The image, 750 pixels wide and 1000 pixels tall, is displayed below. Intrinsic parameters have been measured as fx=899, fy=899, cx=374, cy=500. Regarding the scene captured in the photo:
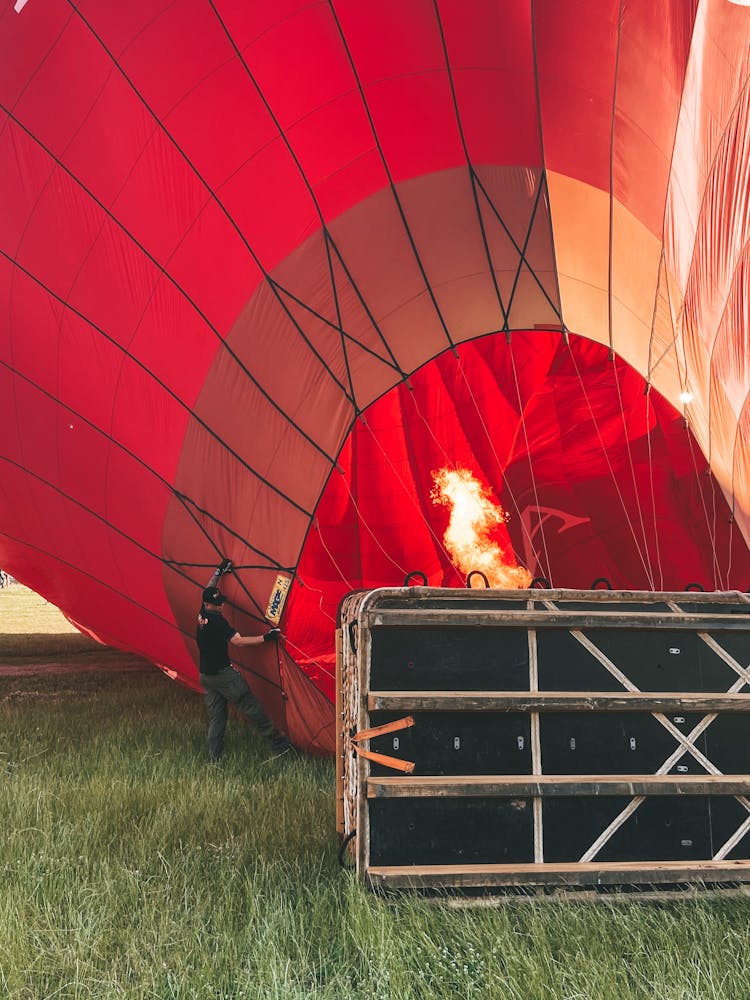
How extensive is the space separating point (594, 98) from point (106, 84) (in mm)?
2997

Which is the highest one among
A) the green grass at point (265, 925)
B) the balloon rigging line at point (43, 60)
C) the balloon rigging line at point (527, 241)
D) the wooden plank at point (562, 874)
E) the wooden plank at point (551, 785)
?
the balloon rigging line at point (43, 60)

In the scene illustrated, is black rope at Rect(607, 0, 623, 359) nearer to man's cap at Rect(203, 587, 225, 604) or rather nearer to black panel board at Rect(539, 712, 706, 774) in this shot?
man's cap at Rect(203, 587, 225, 604)

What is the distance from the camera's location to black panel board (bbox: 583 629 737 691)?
3.18 metres

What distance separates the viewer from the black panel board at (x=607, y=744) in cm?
309

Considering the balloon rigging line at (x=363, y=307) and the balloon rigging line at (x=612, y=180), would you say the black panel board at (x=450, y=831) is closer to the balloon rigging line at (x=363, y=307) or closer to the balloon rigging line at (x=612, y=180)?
the balloon rigging line at (x=363, y=307)

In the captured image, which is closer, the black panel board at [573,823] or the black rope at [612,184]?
the black panel board at [573,823]

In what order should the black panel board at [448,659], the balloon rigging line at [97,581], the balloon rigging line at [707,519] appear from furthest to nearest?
the balloon rigging line at [707,519]
the balloon rigging line at [97,581]
the black panel board at [448,659]

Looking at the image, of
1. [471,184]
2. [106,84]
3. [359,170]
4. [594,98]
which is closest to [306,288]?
[359,170]

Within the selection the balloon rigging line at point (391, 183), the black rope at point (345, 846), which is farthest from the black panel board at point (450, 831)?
the balloon rigging line at point (391, 183)

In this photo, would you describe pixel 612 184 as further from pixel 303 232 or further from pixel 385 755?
pixel 385 755

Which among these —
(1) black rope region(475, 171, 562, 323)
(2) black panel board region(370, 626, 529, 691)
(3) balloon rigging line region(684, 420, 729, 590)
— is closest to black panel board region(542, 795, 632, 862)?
(2) black panel board region(370, 626, 529, 691)

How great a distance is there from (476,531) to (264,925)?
532 centimetres

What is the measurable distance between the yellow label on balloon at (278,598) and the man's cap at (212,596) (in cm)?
31

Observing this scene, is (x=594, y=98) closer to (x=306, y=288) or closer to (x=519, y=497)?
(x=306, y=288)
